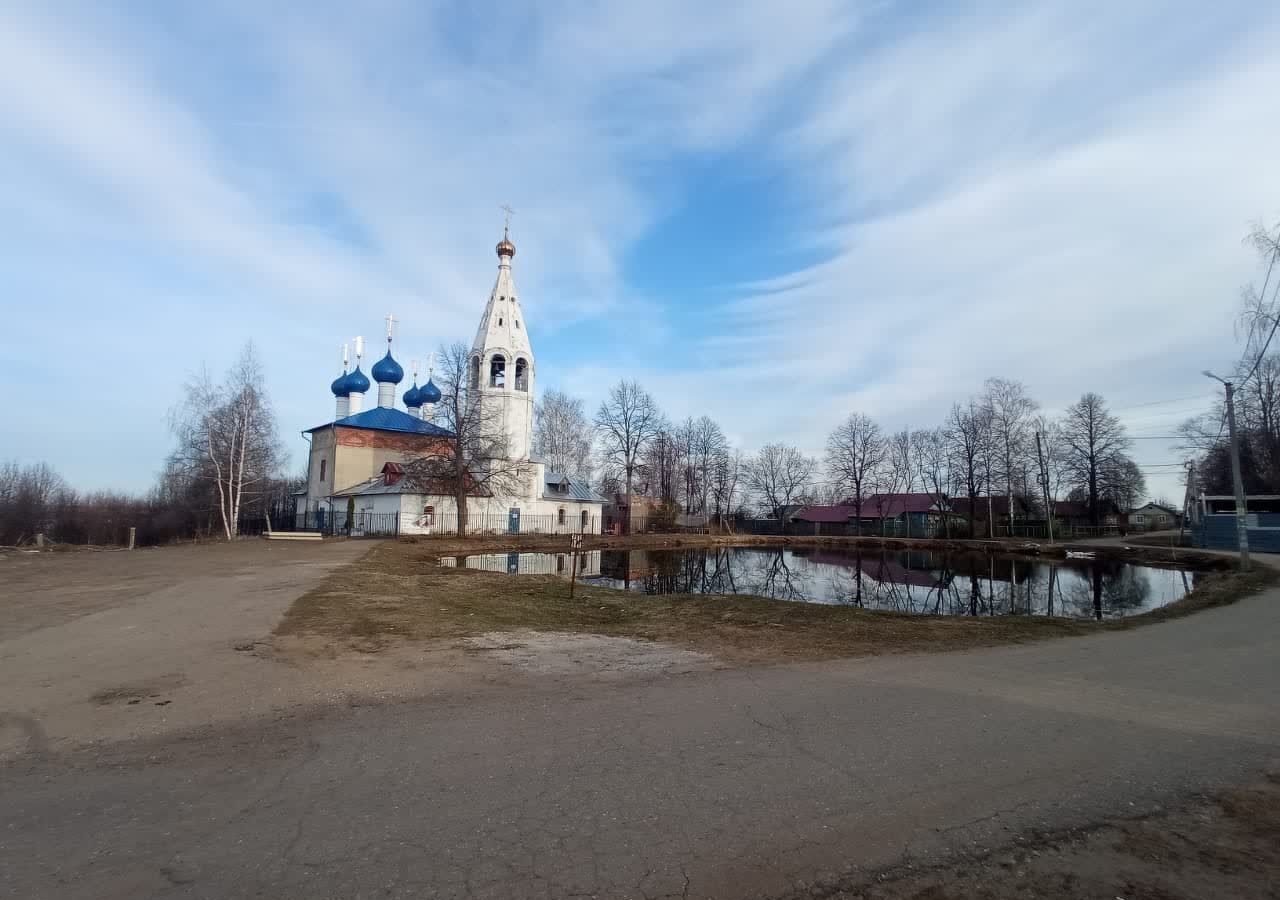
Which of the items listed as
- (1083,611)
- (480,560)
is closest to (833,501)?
(480,560)

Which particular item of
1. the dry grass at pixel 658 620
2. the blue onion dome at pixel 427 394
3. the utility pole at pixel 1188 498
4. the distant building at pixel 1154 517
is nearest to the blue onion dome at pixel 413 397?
the blue onion dome at pixel 427 394

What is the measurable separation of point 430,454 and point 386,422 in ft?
41.1

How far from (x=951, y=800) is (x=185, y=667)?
25.6ft

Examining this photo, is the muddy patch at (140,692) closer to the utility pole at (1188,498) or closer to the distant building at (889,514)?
the utility pole at (1188,498)

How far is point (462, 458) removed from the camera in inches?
1374

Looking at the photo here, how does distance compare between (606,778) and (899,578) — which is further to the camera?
(899,578)

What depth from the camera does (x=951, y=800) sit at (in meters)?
4.03

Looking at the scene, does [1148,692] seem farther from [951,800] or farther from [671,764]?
[671,764]

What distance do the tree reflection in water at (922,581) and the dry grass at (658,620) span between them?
3.88 meters

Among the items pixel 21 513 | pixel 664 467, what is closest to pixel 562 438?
pixel 664 467

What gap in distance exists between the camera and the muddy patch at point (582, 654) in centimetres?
768

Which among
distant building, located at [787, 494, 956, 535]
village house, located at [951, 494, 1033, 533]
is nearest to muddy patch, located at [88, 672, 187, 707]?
village house, located at [951, 494, 1033, 533]

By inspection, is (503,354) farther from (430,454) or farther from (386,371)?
(386,371)

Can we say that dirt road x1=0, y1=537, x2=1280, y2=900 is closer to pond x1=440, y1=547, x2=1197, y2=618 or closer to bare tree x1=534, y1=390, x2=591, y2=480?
pond x1=440, y1=547, x2=1197, y2=618
